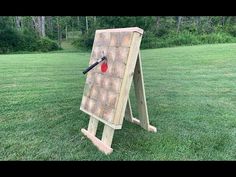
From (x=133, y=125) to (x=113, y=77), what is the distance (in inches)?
35.1

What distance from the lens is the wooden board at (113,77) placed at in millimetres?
2758

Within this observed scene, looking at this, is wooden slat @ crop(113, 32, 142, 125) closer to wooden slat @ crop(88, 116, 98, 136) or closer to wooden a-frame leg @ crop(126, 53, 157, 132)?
wooden a-frame leg @ crop(126, 53, 157, 132)

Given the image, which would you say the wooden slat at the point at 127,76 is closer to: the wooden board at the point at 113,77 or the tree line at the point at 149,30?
the wooden board at the point at 113,77

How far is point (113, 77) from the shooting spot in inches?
115

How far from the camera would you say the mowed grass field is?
284cm

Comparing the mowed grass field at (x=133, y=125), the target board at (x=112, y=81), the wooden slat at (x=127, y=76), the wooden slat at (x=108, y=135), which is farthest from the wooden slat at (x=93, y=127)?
the wooden slat at (x=127, y=76)

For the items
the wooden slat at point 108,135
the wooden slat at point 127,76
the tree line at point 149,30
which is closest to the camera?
the wooden slat at point 127,76

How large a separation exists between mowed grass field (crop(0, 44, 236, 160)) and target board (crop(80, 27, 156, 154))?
19 cm

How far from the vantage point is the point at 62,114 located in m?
4.00

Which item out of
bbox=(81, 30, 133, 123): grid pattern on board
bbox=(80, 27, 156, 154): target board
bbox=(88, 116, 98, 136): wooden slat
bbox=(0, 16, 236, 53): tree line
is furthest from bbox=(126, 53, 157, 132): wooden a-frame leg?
bbox=(0, 16, 236, 53): tree line

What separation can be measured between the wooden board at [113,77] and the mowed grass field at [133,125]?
1.15 feet

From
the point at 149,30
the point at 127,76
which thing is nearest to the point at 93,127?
the point at 127,76

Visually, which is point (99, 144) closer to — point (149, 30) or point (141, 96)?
point (141, 96)
